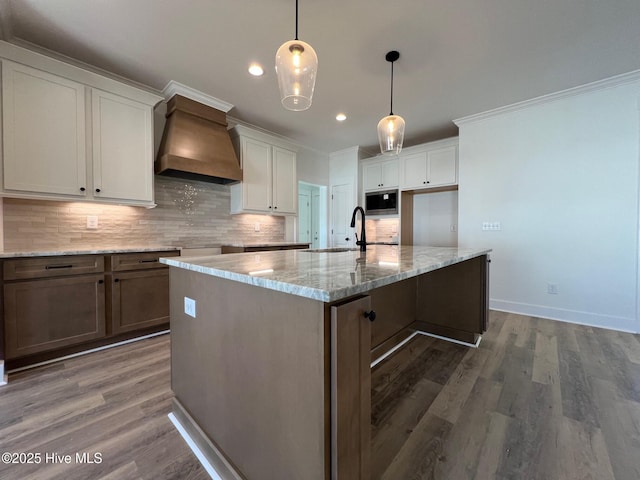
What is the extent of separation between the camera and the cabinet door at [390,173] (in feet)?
15.5

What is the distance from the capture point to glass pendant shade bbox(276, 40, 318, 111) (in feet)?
5.21

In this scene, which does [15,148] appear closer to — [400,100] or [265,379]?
[265,379]

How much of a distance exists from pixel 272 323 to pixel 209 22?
95.0 inches

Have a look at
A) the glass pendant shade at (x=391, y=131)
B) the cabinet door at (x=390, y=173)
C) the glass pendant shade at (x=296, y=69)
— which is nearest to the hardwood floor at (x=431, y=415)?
the glass pendant shade at (x=391, y=131)

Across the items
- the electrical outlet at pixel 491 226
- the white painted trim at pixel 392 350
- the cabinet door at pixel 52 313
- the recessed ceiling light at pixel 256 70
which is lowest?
the white painted trim at pixel 392 350

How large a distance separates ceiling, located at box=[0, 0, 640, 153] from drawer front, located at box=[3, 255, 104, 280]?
1851 millimetres

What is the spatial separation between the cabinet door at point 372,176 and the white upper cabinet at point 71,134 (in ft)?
11.7

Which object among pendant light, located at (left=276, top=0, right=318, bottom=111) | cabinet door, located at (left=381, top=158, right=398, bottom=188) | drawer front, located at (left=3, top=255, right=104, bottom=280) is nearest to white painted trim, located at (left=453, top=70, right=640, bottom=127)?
cabinet door, located at (left=381, top=158, right=398, bottom=188)

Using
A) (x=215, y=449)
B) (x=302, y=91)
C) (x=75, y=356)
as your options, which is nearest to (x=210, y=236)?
(x=75, y=356)

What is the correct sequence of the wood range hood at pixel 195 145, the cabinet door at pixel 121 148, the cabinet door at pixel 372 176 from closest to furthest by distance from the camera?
the cabinet door at pixel 121 148
the wood range hood at pixel 195 145
the cabinet door at pixel 372 176

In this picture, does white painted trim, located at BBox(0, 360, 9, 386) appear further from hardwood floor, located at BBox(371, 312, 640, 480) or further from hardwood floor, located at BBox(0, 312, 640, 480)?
hardwood floor, located at BBox(371, 312, 640, 480)

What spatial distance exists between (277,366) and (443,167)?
13.9 ft

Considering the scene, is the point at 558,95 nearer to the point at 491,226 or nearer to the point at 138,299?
the point at 491,226

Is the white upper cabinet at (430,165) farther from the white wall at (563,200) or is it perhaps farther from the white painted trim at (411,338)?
the white painted trim at (411,338)
